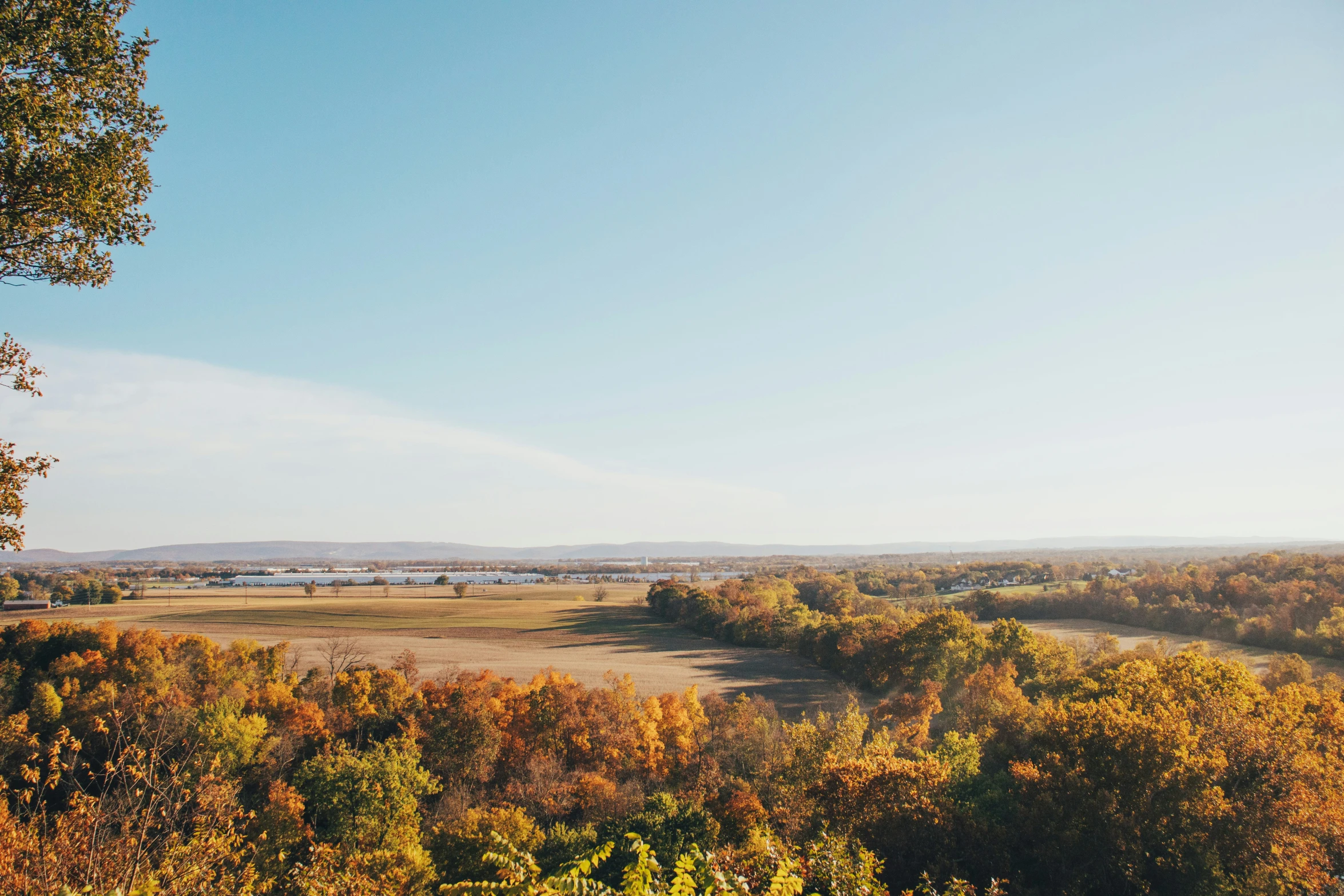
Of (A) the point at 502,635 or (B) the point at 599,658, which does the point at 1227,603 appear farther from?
(A) the point at 502,635

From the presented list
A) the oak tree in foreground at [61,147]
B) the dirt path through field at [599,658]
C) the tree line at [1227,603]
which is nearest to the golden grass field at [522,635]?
the dirt path through field at [599,658]

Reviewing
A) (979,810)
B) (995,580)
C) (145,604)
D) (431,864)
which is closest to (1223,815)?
(979,810)

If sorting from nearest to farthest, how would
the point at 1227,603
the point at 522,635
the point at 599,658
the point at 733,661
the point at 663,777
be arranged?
the point at 663,777, the point at 1227,603, the point at 733,661, the point at 599,658, the point at 522,635

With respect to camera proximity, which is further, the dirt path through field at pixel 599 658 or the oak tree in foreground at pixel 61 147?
the dirt path through field at pixel 599 658

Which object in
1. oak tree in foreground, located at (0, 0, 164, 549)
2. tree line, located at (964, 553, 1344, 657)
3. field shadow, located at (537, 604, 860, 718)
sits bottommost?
field shadow, located at (537, 604, 860, 718)

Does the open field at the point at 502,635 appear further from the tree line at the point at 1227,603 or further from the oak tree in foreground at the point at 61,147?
the oak tree in foreground at the point at 61,147

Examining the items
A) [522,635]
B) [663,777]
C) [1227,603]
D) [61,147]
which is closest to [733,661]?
[522,635]

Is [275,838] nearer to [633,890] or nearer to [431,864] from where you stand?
[431,864]

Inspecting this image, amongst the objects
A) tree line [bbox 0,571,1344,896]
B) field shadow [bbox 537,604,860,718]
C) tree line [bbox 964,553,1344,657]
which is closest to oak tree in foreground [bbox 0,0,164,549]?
tree line [bbox 0,571,1344,896]

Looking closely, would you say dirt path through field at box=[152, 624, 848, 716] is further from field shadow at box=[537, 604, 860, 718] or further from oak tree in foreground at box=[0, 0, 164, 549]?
oak tree in foreground at box=[0, 0, 164, 549]
